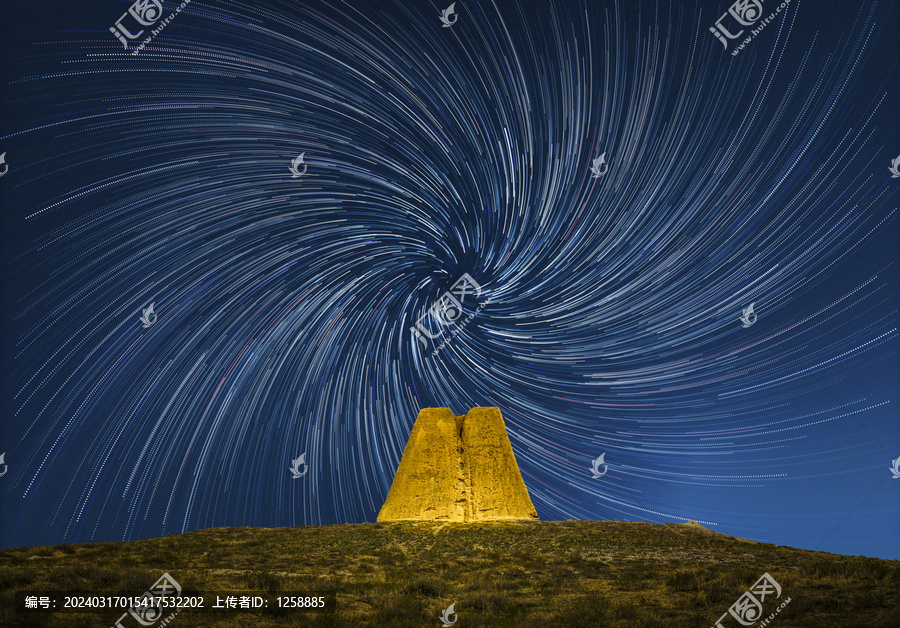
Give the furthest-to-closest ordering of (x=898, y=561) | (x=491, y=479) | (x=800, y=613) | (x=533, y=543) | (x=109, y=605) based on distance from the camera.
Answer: (x=491, y=479)
(x=533, y=543)
(x=898, y=561)
(x=109, y=605)
(x=800, y=613)

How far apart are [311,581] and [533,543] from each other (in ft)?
32.0

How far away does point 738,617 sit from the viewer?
11.7 metres

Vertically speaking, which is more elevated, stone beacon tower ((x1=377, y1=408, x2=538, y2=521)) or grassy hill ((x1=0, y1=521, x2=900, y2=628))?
stone beacon tower ((x1=377, y1=408, x2=538, y2=521))

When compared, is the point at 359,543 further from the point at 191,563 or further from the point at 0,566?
the point at 0,566

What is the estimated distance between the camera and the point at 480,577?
16375 millimetres

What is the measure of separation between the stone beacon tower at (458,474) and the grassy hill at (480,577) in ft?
19.4

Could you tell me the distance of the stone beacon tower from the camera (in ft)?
101

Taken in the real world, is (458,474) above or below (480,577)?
above

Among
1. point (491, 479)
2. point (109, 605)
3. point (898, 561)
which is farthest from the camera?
point (491, 479)

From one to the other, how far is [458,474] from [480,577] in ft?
50.8

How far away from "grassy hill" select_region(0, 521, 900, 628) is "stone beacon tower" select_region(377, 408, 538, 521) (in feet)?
19.4

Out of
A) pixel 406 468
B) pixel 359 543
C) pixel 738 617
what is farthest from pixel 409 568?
pixel 406 468

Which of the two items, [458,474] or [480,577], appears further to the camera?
[458,474]

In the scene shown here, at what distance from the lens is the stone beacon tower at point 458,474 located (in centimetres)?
3067
